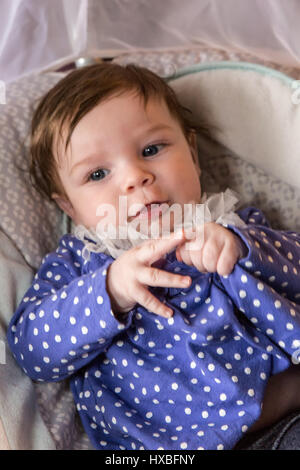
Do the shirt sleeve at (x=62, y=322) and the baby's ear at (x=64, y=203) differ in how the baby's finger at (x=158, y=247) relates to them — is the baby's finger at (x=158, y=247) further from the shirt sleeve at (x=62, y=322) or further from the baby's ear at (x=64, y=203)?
the baby's ear at (x=64, y=203)

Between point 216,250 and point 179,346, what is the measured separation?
0.62 ft

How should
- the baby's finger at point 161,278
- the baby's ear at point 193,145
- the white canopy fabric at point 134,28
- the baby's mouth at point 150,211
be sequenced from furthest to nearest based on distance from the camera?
the baby's ear at point 193,145, the white canopy fabric at point 134,28, the baby's mouth at point 150,211, the baby's finger at point 161,278


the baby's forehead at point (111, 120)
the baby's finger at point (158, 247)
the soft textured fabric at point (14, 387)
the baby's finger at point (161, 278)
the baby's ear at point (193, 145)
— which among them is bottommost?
the soft textured fabric at point (14, 387)

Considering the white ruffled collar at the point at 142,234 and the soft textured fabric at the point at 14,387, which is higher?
the white ruffled collar at the point at 142,234

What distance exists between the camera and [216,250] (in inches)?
37.2

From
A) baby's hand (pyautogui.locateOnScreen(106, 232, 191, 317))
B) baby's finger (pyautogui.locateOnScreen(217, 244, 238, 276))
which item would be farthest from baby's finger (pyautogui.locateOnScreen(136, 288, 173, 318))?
baby's finger (pyautogui.locateOnScreen(217, 244, 238, 276))

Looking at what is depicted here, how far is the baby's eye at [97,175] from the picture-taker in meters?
1.15

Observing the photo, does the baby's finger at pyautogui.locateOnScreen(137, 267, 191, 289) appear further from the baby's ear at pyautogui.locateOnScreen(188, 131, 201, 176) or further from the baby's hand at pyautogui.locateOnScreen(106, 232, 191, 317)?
the baby's ear at pyautogui.locateOnScreen(188, 131, 201, 176)

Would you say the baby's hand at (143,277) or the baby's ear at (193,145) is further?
the baby's ear at (193,145)

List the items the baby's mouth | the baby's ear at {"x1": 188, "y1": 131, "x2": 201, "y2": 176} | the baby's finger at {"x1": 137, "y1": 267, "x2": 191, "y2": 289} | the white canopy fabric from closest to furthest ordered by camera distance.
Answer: the baby's finger at {"x1": 137, "y1": 267, "x2": 191, "y2": 289} < the baby's mouth < the white canopy fabric < the baby's ear at {"x1": 188, "y1": 131, "x2": 201, "y2": 176}

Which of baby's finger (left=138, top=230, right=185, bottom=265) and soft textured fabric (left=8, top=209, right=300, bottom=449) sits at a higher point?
baby's finger (left=138, top=230, right=185, bottom=265)

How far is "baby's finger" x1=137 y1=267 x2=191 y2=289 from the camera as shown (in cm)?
89

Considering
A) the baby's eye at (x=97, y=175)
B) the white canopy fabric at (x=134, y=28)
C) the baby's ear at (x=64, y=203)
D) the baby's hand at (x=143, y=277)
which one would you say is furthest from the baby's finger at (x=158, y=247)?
the white canopy fabric at (x=134, y=28)

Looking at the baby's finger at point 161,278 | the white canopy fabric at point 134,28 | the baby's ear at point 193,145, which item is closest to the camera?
the baby's finger at point 161,278
